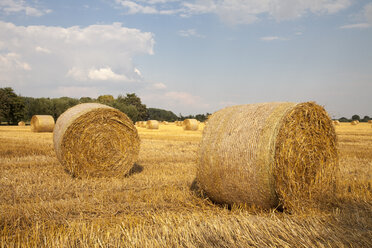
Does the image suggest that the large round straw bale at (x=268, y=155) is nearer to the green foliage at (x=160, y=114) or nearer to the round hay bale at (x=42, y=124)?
the round hay bale at (x=42, y=124)

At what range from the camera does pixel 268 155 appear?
15.1 feet

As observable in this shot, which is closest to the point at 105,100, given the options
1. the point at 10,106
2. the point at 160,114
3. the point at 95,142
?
the point at 10,106

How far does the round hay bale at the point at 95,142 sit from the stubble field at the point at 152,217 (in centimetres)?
44

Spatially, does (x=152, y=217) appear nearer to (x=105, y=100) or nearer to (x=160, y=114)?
(x=105, y=100)

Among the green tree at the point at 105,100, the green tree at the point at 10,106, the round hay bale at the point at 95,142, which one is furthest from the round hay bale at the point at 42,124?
the green tree at the point at 105,100

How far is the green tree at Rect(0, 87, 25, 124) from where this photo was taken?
145 feet

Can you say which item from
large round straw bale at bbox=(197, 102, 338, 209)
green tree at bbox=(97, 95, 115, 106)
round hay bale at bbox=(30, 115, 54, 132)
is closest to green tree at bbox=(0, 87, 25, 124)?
green tree at bbox=(97, 95, 115, 106)

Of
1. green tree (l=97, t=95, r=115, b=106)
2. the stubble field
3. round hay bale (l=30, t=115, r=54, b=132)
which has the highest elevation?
green tree (l=97, t=95, r=115, b=106)

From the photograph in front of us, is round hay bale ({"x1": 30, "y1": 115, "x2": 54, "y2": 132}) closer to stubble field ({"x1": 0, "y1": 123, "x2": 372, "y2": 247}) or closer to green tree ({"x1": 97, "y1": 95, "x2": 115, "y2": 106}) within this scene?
stubble field ({"x1": 0, "y1": 123, "x2": 372, "y2": 247})

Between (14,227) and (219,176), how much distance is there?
9.72 ft

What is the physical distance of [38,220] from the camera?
4.25 m

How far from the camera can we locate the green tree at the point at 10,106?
44.3 meters

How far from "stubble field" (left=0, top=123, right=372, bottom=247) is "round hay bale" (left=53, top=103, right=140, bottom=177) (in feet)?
1.44

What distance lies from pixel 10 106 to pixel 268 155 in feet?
159
